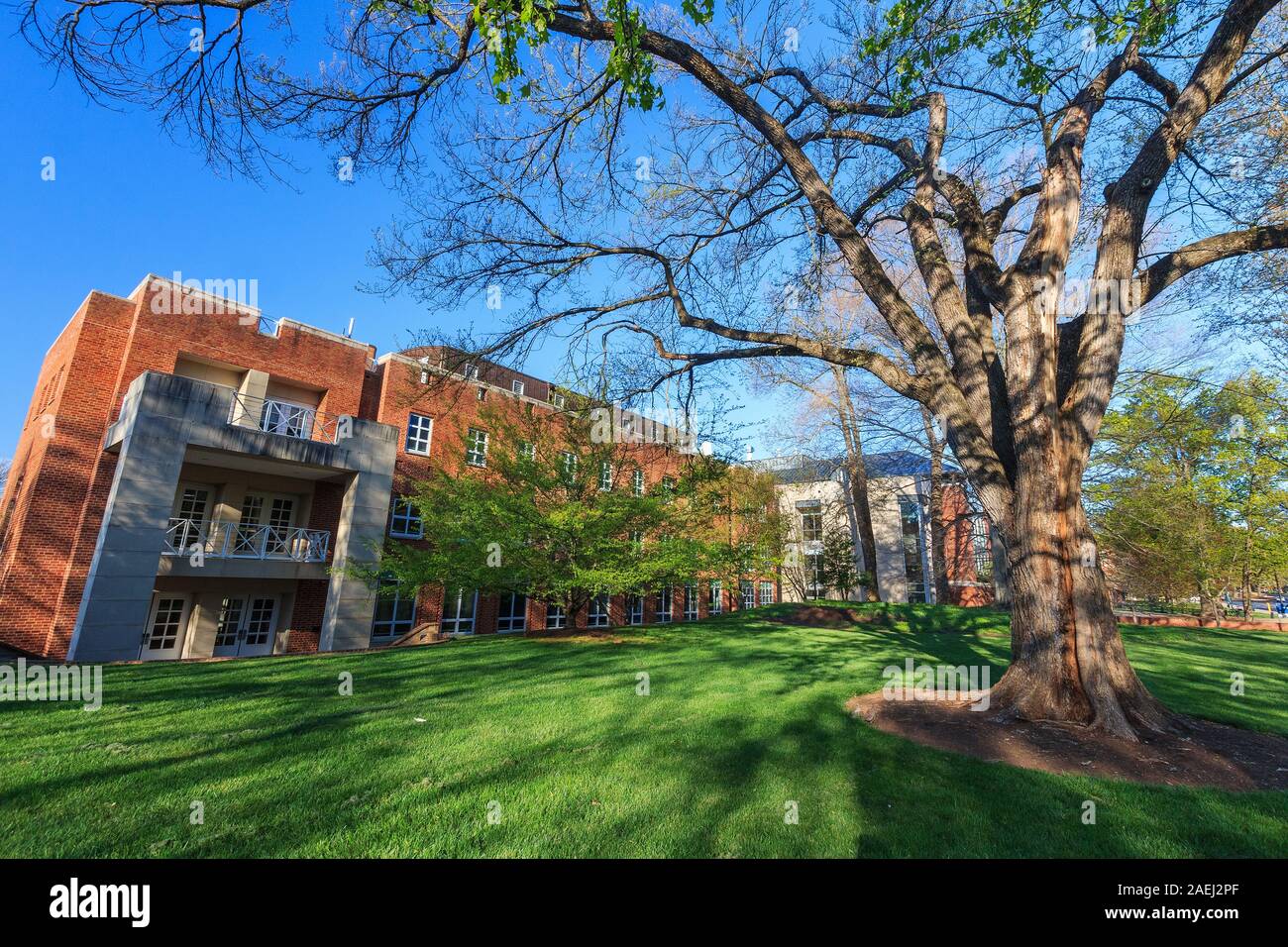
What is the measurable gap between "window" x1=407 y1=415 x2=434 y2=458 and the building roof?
1327 cm

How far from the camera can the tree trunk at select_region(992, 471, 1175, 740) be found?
16.6ft

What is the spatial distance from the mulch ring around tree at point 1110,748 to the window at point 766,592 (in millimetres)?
29408

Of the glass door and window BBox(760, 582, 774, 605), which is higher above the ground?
window BBox(760, 582, 774, 605)

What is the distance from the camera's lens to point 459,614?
65.7ft

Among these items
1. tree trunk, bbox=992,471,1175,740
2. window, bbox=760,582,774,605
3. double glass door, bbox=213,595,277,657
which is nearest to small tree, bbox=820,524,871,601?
window, bbox=760,582,774,605

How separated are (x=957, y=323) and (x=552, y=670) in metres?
7.74

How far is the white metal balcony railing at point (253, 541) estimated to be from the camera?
14078 millimetres

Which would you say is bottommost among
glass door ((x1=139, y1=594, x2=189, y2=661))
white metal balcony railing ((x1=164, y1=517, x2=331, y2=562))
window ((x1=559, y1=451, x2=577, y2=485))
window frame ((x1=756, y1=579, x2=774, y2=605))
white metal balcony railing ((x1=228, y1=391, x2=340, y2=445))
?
glass door ((x1=139, y1=594, x2=189, y2=661))

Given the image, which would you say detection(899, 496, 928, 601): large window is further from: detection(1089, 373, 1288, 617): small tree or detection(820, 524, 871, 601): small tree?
detection(1089, 373, 1288, 617): small tree

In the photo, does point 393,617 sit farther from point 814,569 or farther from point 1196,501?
point 1196,501

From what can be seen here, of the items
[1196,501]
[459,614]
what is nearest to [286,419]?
[459,614]

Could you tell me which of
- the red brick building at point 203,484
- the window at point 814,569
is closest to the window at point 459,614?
the red brick building at point 203,484

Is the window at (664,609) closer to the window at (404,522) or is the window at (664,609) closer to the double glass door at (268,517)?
the window at (404,522)

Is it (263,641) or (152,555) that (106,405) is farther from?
→ (263,641)
